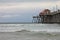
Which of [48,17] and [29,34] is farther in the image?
[48,17]

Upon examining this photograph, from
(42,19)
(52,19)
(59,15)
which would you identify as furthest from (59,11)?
(42,19)

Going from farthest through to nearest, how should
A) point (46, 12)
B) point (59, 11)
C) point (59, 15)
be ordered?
point (46, 12) < point (59, 15) < point (59, 11)

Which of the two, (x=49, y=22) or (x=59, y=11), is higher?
(x=59, y=11)

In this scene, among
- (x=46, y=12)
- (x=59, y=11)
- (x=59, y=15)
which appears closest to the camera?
(x=59, y=11)

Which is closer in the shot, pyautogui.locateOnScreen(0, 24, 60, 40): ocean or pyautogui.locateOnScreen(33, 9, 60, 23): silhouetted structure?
pyautogui.locateOnScreen(0, 24, 60, 40): ocean

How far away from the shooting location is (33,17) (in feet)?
295

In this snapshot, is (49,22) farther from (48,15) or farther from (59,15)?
(59,15)

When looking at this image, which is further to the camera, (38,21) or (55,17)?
(38,21)

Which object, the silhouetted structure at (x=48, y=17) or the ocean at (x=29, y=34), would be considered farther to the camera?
the silhouetted structure at (x=48, y=17)

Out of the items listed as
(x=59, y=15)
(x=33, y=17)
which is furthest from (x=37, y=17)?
(x=59, y=15)

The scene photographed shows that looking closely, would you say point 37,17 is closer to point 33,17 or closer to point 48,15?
point 33,17

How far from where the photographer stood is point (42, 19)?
286 feet

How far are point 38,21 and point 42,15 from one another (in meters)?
7.23

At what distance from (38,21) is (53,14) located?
1487 centimetres
